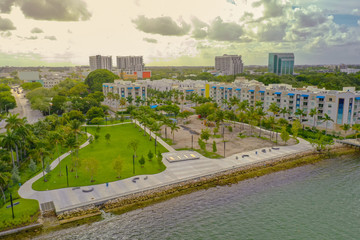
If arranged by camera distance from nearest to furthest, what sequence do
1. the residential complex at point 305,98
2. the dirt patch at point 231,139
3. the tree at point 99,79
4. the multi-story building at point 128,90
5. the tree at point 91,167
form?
the tree at point 91,167 < the dirt patch at point 231,139 < the residential complex at point 305,98 < the multi-story building at point 128,90 < the tree at point 99,79

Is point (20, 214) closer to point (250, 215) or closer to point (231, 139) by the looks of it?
point (250, 215)

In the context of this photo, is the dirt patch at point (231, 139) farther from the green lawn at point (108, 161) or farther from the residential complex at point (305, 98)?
the residential complex at point (305, 98)

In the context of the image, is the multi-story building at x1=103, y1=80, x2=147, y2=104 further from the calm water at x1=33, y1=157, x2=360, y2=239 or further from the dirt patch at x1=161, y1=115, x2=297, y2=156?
the calm water at x1=33, y1=157, x2=360, y2=239

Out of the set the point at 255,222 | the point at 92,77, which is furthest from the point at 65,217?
the point at 92,77

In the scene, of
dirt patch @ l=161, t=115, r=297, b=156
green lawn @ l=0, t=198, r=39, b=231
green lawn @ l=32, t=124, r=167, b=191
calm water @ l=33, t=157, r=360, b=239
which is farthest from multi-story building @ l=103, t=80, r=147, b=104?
green lawn @ l=0, t=198, r=39, b=231

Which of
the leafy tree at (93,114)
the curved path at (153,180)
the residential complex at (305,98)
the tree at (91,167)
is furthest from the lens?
the leafy tree at (93,114)

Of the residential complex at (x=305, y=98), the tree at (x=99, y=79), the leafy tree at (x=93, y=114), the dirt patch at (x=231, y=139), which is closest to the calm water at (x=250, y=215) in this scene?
the dirt patch at (x=231, y=139)
